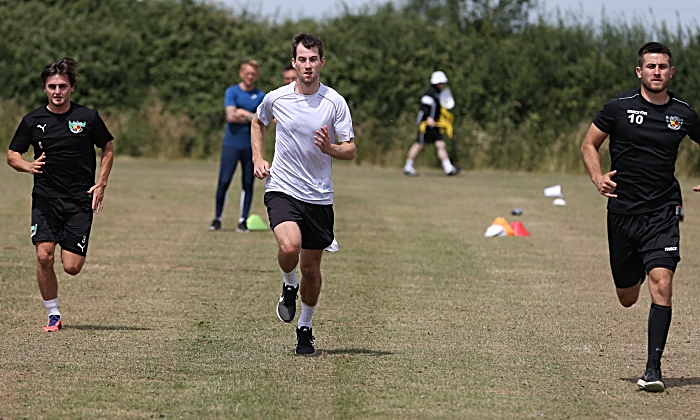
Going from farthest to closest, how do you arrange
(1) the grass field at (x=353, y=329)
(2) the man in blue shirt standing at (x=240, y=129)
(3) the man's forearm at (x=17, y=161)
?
1. (2) the man in blue shirt standing at (x=240, y=129)
2. (3) the man's forearm at (x=17, y=161)
3. (1) the grass field at (x=353, y=329)

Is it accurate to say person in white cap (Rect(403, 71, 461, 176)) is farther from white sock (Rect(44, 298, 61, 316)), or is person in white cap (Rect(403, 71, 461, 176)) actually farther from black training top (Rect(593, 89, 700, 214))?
black training top (Rect(593, 89, 700, 214))

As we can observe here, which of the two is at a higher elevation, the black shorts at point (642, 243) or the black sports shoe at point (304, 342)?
the black shorts at point (642, 243)

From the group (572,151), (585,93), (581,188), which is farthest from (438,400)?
(585,93)

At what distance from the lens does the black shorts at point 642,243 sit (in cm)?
655

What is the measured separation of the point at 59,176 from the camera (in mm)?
8016

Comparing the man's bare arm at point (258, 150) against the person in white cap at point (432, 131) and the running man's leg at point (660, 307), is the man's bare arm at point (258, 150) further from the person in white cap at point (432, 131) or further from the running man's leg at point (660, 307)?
the person in white cap at point (432, 131)

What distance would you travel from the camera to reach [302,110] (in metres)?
6.96

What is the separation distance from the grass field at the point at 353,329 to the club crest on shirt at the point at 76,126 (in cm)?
150

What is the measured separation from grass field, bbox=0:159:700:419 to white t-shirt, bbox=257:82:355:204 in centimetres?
113

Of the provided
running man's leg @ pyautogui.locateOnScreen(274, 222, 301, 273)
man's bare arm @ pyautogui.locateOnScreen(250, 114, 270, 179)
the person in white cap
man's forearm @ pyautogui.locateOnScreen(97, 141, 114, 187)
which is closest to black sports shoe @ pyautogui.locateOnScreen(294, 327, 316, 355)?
running man's leg @ pyautogui.locateOnScreen(274, 222, 301, 273)

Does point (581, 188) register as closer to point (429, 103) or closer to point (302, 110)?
point (429, 103)

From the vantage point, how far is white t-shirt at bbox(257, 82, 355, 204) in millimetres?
6965

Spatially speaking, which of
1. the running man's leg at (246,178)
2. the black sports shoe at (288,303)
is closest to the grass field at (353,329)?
the black sports shoe at (288,303)

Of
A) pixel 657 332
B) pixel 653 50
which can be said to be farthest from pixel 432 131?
pixel 657 332
